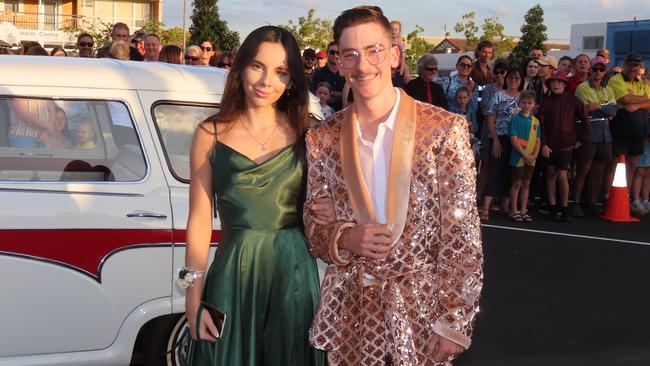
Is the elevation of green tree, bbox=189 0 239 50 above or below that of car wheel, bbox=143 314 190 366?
above

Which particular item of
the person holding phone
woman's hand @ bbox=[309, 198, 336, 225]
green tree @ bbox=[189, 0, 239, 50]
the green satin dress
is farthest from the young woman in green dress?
green tree @ bbox=[189, 0, 239, 50]

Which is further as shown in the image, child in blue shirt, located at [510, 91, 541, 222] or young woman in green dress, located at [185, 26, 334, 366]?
child in blue shirt, located at [510, 91, 541, 222]

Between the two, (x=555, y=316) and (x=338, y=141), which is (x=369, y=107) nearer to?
(x=338, y=141)

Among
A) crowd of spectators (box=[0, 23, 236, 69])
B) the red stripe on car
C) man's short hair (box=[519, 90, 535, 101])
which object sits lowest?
the red stripe on car

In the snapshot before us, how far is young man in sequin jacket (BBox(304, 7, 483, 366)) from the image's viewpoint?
8.05 ft

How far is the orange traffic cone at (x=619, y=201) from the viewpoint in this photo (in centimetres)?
1067

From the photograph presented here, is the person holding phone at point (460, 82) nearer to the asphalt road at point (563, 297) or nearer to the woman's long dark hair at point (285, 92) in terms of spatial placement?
the asphalt road at point (563, 297)

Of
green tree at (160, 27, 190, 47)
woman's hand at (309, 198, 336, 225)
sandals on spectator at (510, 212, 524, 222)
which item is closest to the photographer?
woman's hand at (309, 198, 336, 225)

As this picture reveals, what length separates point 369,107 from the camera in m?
2.55

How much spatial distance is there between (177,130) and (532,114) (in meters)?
6.66

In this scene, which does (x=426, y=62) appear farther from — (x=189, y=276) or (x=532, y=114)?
(x=189, y=276)

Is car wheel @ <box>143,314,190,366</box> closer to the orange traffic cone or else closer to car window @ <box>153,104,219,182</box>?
car window @ <box>153,104,219,182</box>

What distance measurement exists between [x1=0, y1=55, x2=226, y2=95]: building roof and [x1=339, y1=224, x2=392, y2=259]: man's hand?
2185 millimetres

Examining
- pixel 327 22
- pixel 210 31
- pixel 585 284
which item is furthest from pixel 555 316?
pixel 327 22
